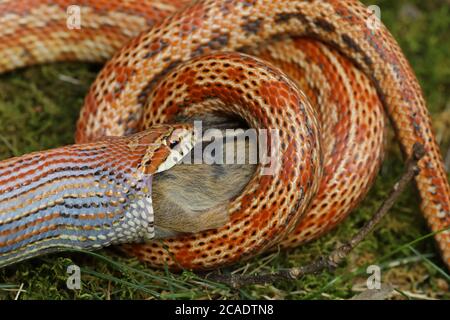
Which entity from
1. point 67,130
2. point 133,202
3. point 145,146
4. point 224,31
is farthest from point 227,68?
point 67,130

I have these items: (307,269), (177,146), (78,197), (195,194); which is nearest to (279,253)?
(307,269)

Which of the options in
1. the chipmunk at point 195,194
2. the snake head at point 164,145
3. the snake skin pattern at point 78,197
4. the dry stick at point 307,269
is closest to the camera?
the snake skin pattern at point 78,197

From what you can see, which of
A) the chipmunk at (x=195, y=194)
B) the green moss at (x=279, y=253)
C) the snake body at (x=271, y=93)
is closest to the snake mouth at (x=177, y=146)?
the chipmunk at (x=195, y=194)

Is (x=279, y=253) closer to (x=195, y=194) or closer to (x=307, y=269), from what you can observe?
(x=307, y=269)

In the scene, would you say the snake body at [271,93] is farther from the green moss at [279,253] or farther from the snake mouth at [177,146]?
the snake mouth at [177,146]

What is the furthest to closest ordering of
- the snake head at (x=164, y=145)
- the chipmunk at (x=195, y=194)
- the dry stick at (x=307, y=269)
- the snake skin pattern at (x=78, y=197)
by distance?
the dry stick at (x=307, y=269) < the chipmunk at (x=195, y=194) < the snake head at (x=164, y=145) < the snake skin pattern at (x=78, y=197)
